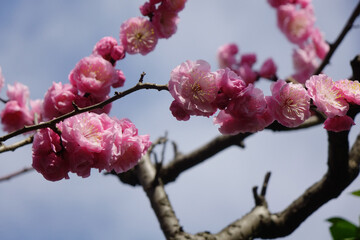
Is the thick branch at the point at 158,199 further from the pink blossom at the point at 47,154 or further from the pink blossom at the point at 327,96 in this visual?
the pink blossom at the point at 327,96

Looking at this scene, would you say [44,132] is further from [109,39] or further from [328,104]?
[328,104]

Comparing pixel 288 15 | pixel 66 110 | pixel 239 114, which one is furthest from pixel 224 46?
pixel 239 114

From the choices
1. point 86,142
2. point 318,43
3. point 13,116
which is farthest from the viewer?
point 318,43

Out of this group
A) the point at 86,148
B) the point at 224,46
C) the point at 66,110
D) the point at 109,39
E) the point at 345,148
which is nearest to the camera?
the point at 86,148

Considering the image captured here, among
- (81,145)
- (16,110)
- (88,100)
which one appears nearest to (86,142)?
(81,145)

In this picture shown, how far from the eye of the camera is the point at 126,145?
1.01 meters

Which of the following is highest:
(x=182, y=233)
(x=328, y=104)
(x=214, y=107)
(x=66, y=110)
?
(x=66, y=110)

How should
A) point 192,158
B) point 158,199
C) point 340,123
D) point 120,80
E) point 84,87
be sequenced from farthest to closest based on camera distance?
point 192,158 → point 158,199 → point 120,80 → point 84,87 → point 340,123

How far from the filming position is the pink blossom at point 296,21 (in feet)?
11.5

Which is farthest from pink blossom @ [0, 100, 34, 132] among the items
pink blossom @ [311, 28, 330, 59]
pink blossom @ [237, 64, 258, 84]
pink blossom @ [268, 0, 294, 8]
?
pink blossom @ [311, 28, 330, 59]

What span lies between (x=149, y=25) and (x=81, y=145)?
34.1 inches

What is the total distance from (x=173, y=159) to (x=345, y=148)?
1.07 m

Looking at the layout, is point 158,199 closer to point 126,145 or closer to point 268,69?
point 126,145

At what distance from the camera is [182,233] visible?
173cm
